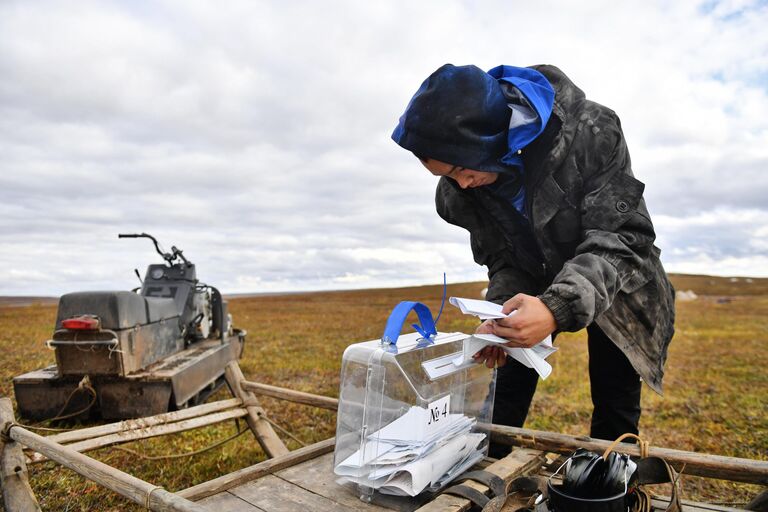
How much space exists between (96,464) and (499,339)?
1.56 m

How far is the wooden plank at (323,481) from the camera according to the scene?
1970mm

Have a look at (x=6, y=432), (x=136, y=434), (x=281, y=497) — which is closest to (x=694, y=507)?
(x=281, y=497)

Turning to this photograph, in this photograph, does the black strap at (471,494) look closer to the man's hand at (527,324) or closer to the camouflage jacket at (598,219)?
the man's hand at (527,324)

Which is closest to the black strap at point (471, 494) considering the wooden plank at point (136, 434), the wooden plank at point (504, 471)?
the wooden plank at point (504, 471)

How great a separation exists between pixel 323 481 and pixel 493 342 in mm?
1001

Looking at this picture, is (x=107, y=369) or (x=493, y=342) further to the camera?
(x=107, y=369)

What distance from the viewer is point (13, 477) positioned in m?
2.54

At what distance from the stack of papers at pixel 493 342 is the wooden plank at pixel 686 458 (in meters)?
0.53

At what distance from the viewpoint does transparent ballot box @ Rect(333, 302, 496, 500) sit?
6.29ft

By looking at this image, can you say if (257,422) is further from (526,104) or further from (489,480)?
(526,104)

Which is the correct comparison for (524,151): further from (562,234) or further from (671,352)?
(671,352)

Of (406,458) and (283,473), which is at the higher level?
(406,458)

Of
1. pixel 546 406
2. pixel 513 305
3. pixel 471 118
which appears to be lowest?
pixel 546 406

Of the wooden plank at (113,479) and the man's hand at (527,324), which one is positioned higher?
the man's hand at (527,324)
